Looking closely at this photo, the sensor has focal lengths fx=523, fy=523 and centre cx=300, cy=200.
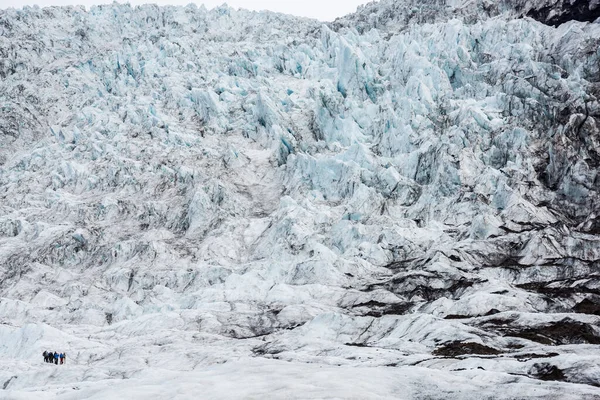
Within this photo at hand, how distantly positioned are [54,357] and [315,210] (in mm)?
34778

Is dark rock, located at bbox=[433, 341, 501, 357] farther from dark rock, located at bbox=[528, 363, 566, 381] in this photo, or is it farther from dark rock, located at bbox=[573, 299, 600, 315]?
dark rock, located at bbox=[573, 299, 600, 315]

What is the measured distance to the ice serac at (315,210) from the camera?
1147 inches

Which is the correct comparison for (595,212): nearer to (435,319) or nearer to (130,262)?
(435,319)

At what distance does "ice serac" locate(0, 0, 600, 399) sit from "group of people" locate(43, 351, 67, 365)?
1288 millimetres

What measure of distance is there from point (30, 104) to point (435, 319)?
90514 millimetres

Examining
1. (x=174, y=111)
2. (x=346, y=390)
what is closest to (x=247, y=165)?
(x=174, y=111)

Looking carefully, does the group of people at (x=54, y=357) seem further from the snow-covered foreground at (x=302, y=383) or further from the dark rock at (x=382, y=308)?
the dark rock at (x=382, y=308)

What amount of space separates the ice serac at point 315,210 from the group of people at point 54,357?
1288 mm

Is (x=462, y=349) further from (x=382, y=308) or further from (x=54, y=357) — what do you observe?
(x=54, y=357)

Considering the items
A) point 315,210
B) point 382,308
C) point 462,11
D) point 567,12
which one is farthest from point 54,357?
point 462,11

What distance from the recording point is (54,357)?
111 ft

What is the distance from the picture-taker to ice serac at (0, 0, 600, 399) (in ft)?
95.6

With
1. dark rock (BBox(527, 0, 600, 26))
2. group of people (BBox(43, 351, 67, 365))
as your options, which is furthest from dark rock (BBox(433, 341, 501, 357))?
dark rock (BBox(527, 0, 600, 26))

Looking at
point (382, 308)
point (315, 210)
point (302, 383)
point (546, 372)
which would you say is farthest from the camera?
point (315, 210)
